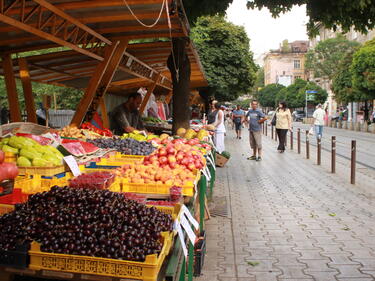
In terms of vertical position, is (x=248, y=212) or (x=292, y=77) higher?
(x=292, y=77)

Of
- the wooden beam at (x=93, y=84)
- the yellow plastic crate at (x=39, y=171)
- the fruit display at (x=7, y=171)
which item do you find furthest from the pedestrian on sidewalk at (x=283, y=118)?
the fruit display at (x=7, y=171)

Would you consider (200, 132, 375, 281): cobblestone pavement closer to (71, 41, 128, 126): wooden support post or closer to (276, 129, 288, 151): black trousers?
(71, 41, 128, 126): wooden support post

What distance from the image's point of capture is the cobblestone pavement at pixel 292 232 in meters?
5.04

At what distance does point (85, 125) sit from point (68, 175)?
5.16 meters

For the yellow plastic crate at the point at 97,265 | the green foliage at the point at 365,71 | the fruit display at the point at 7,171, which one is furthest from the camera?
the green foliage at the point at 365,71

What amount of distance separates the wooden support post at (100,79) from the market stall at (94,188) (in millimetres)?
25

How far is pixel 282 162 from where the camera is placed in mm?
15266

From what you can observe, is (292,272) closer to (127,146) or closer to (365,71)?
(127,146)

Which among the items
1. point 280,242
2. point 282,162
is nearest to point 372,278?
point 280,242

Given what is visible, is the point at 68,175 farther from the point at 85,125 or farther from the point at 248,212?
the point at 85,125

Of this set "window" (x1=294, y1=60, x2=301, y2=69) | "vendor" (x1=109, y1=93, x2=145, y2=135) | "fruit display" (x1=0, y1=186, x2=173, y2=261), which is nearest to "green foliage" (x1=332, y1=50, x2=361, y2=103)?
"vendor" (x1=109, y1=93, x2=145, y2=135)

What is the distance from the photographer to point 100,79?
9.70 metres

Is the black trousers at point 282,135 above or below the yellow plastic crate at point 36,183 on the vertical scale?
below

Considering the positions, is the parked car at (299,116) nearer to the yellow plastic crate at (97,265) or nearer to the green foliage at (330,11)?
the green foliage at (330,11)
